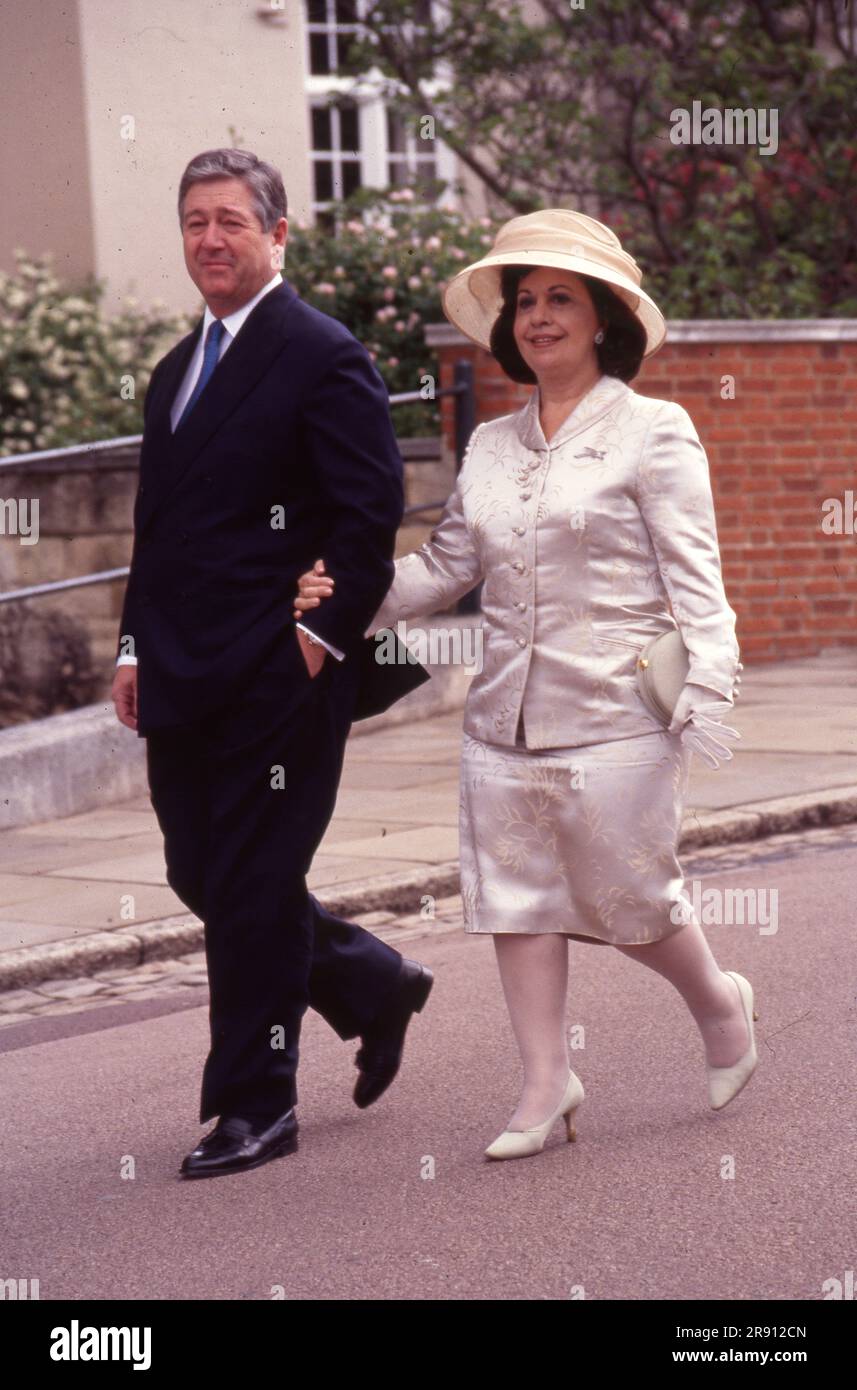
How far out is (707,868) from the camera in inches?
320

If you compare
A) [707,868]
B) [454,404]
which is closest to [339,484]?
[707,868]

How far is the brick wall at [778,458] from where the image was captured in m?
13.0

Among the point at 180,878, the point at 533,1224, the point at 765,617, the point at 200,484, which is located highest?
the point at 200,484

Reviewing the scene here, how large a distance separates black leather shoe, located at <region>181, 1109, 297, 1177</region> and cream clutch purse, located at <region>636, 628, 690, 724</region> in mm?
1188

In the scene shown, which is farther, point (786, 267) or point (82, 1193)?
point (786, 267)

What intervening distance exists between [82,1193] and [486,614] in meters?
1.45

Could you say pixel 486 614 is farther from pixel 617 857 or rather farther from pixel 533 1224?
pixel 533 1224

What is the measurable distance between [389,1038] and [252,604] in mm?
1106

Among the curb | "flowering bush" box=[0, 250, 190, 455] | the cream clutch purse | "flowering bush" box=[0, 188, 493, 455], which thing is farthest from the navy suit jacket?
"flowering bush" box=[0, 188, 493, 455]

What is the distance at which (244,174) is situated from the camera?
472cm

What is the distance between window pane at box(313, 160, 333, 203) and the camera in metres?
17.1

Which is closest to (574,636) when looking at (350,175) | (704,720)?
(704,720)

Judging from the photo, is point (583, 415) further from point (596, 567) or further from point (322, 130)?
point (322, 130)
